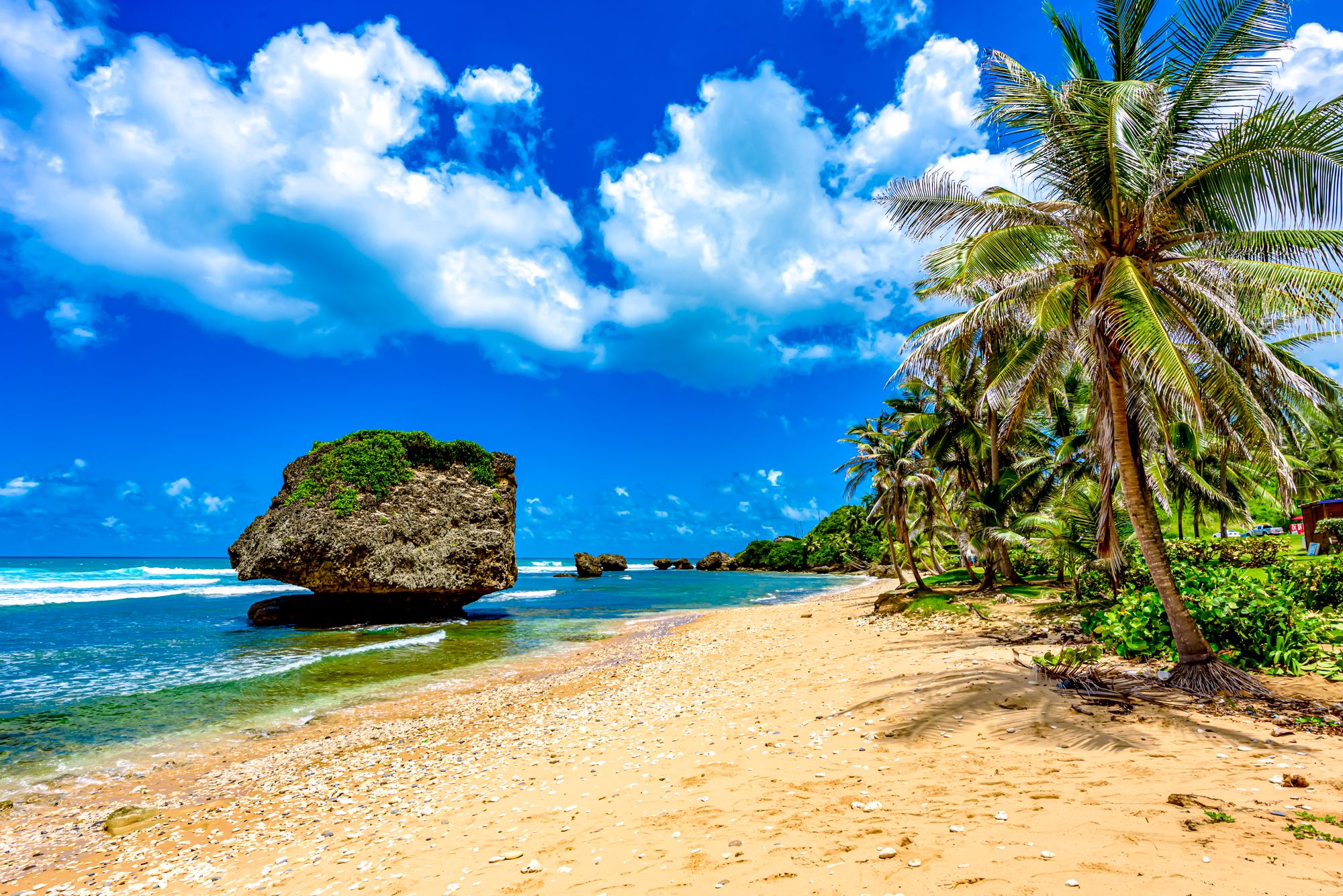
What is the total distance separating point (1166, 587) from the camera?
9.12m

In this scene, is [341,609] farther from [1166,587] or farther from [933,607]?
[1166,587]

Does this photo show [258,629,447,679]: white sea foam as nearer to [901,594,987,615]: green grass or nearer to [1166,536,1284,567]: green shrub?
[901,594,987,615]: green grass

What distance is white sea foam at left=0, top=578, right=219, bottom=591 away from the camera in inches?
2019

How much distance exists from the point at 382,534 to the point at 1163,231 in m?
30.4

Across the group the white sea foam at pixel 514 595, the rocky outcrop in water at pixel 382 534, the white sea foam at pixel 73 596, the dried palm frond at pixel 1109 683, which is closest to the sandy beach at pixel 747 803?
the dried palm frond at pixel 1109 683

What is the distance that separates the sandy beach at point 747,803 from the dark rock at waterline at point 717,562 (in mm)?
110538

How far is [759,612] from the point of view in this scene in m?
35.8

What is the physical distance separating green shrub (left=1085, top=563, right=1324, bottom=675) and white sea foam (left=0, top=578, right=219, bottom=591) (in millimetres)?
72311

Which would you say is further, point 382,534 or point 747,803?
point 382,534

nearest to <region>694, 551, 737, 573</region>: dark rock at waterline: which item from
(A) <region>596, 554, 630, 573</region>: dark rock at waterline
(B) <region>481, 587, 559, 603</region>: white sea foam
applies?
(A) <region>596, 554, 630, 573</region>: dark rock at waterline

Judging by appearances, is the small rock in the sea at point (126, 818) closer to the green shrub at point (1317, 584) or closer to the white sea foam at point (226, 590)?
the green shrub at point (1317, 584)

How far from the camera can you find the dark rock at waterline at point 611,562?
361ft

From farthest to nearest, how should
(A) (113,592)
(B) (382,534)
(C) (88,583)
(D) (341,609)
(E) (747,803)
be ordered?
(C) (88,583) < (A) (113,592) < (D) (341,609) < (B) (382,534) < (E) (747,803)

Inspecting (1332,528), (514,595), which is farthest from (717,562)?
(1332,528)
